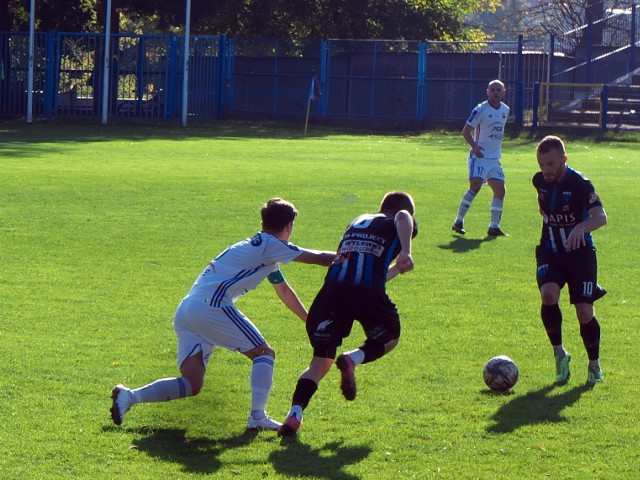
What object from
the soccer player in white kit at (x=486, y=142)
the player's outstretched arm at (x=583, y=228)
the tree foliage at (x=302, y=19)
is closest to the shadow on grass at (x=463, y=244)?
the soccer player in white kit at (x=486, y=142)

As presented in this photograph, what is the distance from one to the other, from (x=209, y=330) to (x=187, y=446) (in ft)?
2.30

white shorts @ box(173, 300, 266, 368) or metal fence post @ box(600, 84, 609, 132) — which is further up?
metal fence post @ box(600, 84, 609, 132)

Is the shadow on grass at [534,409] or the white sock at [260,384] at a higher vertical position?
the white sock at [260,384]

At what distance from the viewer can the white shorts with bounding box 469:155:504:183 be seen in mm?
15734

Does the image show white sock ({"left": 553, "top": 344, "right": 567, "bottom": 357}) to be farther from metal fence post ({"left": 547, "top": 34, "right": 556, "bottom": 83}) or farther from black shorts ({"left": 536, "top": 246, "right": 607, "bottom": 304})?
metal fence post ({"left": 547, "top": 34, "right": 556, "bottom": 83})

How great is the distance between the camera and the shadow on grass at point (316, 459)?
5727 millimetres

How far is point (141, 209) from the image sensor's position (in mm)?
16656

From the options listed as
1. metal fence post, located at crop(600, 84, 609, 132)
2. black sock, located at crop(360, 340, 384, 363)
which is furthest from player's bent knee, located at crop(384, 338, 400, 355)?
metal fence post, located at crop(600, 84, 609, 132)

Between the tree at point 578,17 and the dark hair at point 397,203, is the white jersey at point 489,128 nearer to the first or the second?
the dark hair at point 397,203

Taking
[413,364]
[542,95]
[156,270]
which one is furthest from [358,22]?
[413,364]

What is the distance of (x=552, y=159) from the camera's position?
7.71 meters

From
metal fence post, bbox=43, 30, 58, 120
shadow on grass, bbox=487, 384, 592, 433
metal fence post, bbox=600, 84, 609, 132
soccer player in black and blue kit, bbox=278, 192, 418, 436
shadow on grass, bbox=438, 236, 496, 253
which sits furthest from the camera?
metal fence post, bbox=43, 30, 58, 120

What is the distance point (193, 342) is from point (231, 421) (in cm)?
52

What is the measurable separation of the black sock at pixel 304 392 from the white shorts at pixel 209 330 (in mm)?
358
